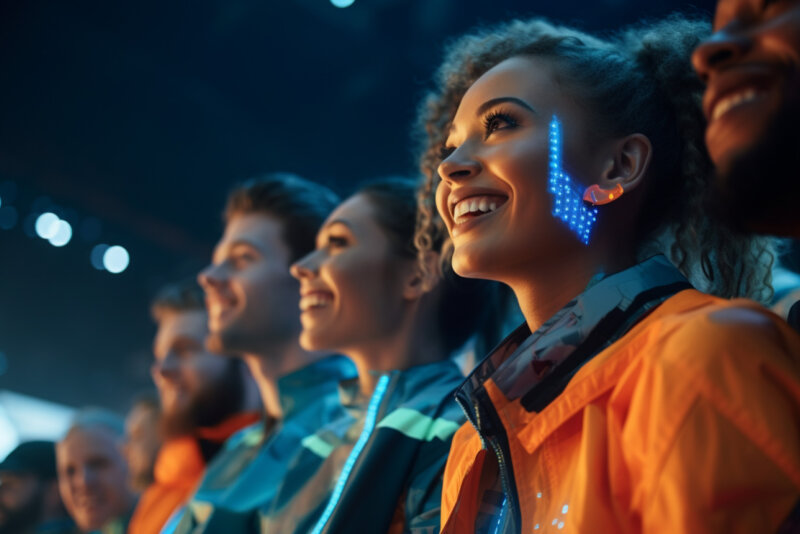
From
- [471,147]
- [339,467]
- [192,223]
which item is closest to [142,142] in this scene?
[192,223]

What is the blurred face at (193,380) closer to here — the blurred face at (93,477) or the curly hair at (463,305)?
the blurred face at (93,477)

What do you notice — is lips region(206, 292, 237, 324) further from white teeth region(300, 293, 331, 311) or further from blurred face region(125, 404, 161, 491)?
blurred face region(125, 404, 161, 491)

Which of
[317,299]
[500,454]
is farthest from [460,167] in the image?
[317,299]

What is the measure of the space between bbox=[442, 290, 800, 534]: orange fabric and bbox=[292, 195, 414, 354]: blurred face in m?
0.83

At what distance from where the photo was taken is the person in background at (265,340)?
6.91ft

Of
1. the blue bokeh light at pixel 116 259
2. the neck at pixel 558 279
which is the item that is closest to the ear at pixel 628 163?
the neck at pixel 558 279

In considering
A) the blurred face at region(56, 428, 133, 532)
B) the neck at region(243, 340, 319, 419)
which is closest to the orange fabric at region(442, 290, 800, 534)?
the neck at region(243, 340, 319, 419)

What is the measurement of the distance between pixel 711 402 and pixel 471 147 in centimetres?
67

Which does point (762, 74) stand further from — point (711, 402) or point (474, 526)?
point (474, 526)

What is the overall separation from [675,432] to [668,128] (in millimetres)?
705

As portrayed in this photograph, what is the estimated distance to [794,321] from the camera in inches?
41.4

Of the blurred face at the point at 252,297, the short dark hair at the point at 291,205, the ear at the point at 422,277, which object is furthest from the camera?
the short dark hair at the point at 291,205

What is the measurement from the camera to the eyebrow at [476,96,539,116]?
51.6 inches

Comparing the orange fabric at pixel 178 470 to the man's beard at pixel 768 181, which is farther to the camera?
the orange fabric at pixel 178 470
